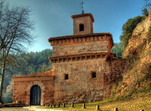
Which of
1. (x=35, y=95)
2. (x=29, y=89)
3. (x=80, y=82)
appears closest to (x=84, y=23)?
(x=80, y=82)

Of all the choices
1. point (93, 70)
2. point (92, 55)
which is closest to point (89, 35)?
point (92, 55)

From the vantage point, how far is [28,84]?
1998cm

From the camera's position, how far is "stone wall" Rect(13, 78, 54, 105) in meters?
19.3

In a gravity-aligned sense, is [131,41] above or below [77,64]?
above

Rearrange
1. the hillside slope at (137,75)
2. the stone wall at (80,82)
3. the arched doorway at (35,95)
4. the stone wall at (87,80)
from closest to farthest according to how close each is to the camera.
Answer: the hillside slope at (137,75) < the stone wall at (87,80) < the stone wall at (80,82) < the arched doorway at (35,95)

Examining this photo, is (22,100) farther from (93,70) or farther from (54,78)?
(93,70)

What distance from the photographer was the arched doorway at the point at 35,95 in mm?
19578

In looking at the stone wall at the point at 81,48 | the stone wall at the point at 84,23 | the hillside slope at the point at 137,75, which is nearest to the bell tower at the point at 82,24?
the stone wall at the point at 84,23

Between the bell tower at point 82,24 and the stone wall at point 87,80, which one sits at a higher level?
the bell tower at point 82,24

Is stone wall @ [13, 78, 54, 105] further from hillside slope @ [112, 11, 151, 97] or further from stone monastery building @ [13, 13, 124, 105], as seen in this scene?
hillside slope @ [112, 11, 151, 97]

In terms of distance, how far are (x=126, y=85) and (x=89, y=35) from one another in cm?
659

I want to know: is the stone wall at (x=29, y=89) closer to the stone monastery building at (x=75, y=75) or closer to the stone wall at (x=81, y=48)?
the stone monastery building at (x=75, y=75)

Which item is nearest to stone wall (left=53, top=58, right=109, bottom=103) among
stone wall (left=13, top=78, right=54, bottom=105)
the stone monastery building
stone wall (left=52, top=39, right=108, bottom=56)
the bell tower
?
the stone monastery building

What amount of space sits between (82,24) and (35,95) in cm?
983
